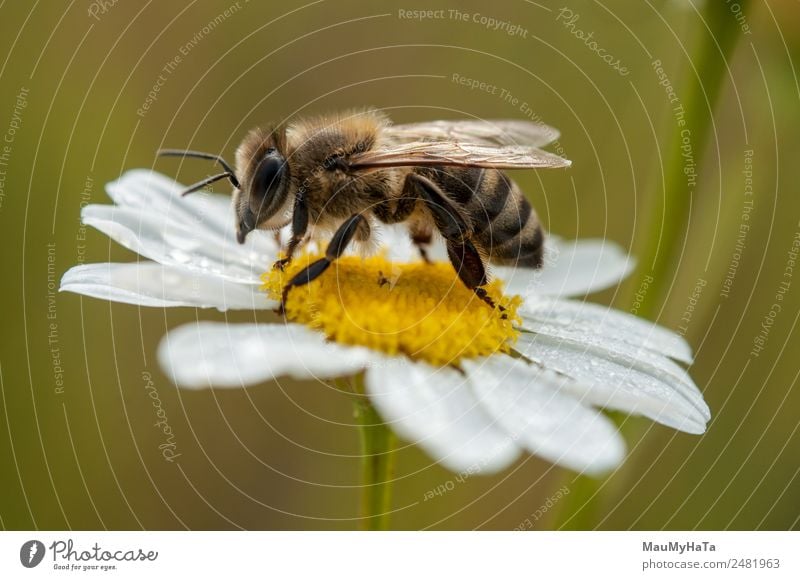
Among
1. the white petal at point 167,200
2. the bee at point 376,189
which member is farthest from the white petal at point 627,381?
the white petal at point 167,200

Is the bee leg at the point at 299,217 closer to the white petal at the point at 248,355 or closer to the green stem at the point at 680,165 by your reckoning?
the white petal at the point at 248,355

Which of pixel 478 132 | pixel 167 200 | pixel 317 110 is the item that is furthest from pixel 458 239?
pixel 317 110

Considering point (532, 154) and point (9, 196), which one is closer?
point (532, 154)

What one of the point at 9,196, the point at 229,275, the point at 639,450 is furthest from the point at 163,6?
the point at 639,450

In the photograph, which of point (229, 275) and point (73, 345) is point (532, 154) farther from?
point (73, 345)

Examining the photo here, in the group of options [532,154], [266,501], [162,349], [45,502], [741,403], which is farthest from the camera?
[266,501]

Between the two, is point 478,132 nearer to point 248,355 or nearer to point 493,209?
point 493,209

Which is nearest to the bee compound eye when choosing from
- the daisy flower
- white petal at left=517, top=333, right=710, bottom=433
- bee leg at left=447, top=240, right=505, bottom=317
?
the daisy flower
